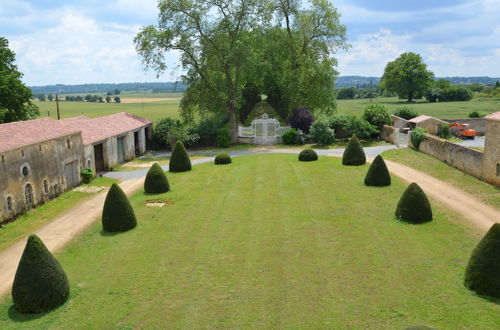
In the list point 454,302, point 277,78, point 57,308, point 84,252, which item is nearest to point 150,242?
point 84,252

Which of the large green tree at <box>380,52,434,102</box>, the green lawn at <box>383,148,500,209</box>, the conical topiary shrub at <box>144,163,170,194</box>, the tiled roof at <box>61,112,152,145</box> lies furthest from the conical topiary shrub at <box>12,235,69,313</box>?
the large green tree at <box>380,52,434,102</box>

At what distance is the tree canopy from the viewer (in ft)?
151

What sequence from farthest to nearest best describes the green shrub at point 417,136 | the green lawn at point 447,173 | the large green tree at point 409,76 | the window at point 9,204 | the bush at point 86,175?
the large green tree at point 409,76 < the green shrub at point 417,136 < the bush at point 86,175 < the green lawn at point 447,173 < the window at point 9,204

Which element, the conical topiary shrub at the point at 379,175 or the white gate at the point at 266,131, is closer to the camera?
the conical topiary shrub at the point at 379,175

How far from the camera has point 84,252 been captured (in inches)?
706

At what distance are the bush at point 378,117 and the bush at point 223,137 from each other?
15244 mm

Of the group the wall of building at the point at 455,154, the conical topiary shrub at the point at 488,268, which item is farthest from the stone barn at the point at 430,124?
the conical topiary shrub at the point at 488,268

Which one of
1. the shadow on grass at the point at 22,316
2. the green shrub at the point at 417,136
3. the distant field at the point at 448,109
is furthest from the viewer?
the distant field at the point at 448,109

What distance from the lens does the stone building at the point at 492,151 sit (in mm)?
25250

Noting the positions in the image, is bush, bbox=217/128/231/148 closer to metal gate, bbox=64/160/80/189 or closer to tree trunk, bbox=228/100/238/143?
tree trunk, bbox=228/100/238/143

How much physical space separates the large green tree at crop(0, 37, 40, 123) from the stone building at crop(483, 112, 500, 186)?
35782 millimetres

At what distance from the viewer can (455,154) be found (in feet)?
101

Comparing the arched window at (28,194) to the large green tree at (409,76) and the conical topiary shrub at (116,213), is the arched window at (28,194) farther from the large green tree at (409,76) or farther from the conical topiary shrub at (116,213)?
the large green tree at (409,76)

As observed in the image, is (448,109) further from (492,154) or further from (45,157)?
(45,157)
